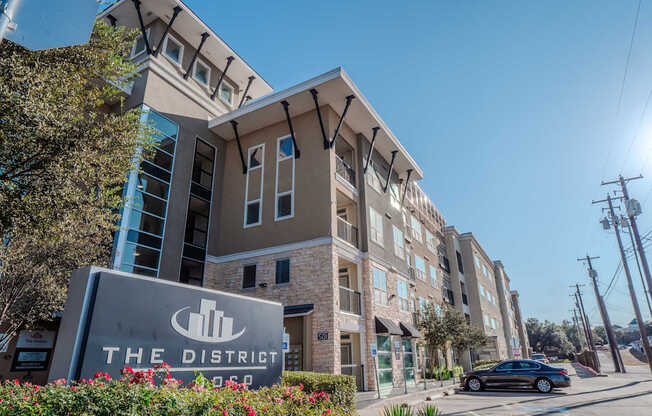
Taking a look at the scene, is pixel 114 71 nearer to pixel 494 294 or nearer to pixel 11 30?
pixel 11 30

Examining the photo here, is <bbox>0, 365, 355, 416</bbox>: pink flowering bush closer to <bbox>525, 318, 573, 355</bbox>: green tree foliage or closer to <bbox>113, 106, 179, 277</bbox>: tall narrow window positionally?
<bbox>113, 106, 179, 277</bbox>: tall narrow window

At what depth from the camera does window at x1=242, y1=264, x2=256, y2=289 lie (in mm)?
19219

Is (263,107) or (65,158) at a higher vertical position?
(263,107)

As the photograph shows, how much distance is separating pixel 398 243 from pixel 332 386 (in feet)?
47.4

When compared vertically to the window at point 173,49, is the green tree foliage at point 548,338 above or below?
below

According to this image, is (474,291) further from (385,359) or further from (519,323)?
(519,323)

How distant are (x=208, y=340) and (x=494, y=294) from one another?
55765mm

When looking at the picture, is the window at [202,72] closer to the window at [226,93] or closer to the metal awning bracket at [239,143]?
the window at [226,93]

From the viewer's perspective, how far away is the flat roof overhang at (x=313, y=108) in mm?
19078

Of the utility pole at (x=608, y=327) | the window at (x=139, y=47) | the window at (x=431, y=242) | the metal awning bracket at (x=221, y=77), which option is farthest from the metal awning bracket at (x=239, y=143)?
the utility pole at (x=608, y=327)

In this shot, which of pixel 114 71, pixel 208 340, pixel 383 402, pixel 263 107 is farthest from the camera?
pixel 263 107

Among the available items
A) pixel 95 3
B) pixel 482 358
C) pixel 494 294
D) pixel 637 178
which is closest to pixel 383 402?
pixel 95 3

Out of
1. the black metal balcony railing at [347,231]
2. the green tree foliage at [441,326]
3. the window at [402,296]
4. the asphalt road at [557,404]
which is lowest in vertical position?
the asphalt road at [557,404]

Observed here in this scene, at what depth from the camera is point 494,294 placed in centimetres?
5522
